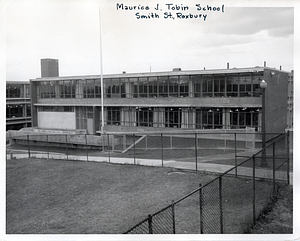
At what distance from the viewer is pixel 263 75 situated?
24.0 metres

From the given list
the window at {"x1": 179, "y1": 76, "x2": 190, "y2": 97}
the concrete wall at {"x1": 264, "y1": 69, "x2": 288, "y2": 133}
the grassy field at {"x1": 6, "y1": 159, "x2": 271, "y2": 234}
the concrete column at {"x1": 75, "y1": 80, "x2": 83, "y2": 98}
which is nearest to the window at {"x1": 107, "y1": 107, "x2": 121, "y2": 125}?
the concrete column at {"x1": 75, "y1": 80, "x2": 83, "y2": 98}

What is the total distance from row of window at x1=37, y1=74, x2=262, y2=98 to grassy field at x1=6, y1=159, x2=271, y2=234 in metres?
12.9

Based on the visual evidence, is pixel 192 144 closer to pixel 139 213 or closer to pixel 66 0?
pixel 139 213

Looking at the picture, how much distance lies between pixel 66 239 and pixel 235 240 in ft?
14.5

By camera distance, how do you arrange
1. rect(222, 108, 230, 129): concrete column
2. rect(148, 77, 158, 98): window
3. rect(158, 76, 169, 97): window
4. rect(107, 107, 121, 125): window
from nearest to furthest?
rect(222, 108, 230, 129): concrete column, rect(158, 76, 169, 97): window, rect(148, 77, 158, 98): window, rect(107, 107, 121, 125): window

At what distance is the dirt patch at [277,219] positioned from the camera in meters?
8.84

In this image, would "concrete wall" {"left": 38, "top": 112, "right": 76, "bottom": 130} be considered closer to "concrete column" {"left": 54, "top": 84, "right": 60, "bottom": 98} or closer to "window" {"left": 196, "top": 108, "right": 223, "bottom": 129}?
"concrete column" {"left": 54, "top": 84, "right": 60, "bottom": 98}

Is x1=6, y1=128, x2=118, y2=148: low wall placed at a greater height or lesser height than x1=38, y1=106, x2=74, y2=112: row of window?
lesser

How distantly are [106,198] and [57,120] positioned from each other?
2793cm

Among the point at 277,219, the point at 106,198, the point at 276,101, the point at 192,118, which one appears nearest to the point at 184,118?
the point at 192,118

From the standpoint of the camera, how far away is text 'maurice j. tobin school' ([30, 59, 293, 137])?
82.7ft

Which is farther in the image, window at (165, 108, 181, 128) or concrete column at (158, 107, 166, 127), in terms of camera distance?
concrete column at (158, 107, 166, 127)

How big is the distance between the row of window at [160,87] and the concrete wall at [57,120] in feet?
7.13

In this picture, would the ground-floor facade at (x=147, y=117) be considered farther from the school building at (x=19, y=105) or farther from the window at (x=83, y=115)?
the school building at (x=19, y=105)
